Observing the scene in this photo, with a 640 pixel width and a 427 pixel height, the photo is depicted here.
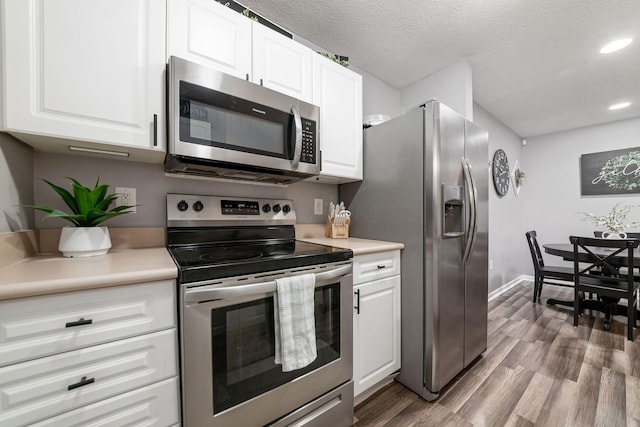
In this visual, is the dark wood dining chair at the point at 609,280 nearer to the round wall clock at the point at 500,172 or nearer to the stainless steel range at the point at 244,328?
the round wall clock at the point at 500,172

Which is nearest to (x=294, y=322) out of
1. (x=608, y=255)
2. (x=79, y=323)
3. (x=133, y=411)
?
(x=133, y=411)

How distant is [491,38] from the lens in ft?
6.63

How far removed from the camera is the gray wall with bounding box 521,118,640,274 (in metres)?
3.75

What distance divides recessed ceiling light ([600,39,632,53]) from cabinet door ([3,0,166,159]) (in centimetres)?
330

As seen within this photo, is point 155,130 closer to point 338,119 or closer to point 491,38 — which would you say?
point 338,119

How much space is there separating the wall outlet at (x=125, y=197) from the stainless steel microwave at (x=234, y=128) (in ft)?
0.73

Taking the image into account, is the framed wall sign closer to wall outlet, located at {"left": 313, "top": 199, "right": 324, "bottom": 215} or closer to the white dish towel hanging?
wall outlet, located at {"left": 313, "top": 199, "right": 324, "bottom": 215}

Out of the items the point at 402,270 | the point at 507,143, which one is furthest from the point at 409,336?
the point at 507,143

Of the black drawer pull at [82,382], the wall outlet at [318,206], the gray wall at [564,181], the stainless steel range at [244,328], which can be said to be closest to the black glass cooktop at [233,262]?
the stainless steel range at [244,328]

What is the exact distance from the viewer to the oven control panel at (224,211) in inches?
56.0

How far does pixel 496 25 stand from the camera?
1.88 m

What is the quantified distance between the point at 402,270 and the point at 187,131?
4.86ft

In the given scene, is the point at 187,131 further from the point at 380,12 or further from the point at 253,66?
the point at 380,12

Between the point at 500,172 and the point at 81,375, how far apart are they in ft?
15.1
